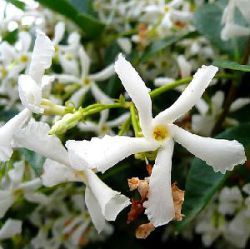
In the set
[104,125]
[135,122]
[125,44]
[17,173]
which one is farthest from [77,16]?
[135,122]

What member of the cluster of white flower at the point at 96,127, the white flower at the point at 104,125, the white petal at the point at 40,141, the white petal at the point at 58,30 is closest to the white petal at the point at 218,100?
the cluster of white flower at the point at 96,127

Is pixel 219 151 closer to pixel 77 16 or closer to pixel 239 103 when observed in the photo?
pixel 239 103

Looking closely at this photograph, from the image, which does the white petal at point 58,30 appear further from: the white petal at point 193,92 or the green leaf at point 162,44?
the white petal at point 193,92

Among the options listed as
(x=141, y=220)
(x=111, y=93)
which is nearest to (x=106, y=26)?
(x=111, y=93)

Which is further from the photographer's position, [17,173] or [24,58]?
[24,58]

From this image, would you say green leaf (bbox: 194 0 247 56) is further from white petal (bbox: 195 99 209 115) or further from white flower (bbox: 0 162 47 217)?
white flower (bbox: 0 162 47 217)

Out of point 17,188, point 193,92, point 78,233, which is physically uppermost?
point 193,92
